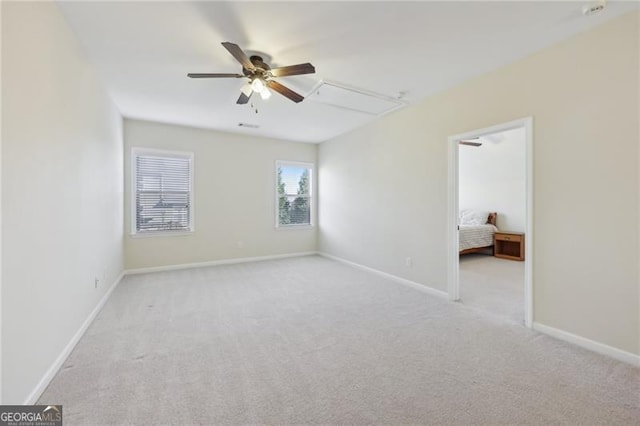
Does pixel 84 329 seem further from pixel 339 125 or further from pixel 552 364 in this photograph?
pixel 339 125

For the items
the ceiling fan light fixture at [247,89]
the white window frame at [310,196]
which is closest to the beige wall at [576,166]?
the ceiling fan light fixture at [247,89]

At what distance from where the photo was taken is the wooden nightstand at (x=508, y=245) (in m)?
5.55

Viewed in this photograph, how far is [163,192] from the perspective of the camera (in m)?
4.88

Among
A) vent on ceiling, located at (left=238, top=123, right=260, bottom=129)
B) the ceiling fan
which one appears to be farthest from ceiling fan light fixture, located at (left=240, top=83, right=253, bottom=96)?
vent on ceiling, located at (left=238, top=123, right=260, bottom=129)

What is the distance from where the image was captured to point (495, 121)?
2895mm

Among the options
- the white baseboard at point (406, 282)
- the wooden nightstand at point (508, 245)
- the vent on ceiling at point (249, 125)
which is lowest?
the white baseboard at point (406, 282)

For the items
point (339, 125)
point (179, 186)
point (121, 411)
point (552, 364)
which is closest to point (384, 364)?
point (552, 364)

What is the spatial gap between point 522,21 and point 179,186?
5161mm

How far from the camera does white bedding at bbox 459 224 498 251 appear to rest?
5.55 metres

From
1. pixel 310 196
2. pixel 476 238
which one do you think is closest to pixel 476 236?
pixel 476 238

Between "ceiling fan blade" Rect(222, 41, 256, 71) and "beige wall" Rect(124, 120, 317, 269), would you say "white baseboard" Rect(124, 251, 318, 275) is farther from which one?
"ceiling fan blade" Rect(222, 41, 256, 71)

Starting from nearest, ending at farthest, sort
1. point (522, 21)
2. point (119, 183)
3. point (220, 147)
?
point (522, 21), point (119, 183), point (220, 147)

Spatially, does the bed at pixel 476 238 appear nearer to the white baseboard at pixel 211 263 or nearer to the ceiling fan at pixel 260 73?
the white baseboard at pixel 211 263

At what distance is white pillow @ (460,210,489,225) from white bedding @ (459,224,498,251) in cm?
47
